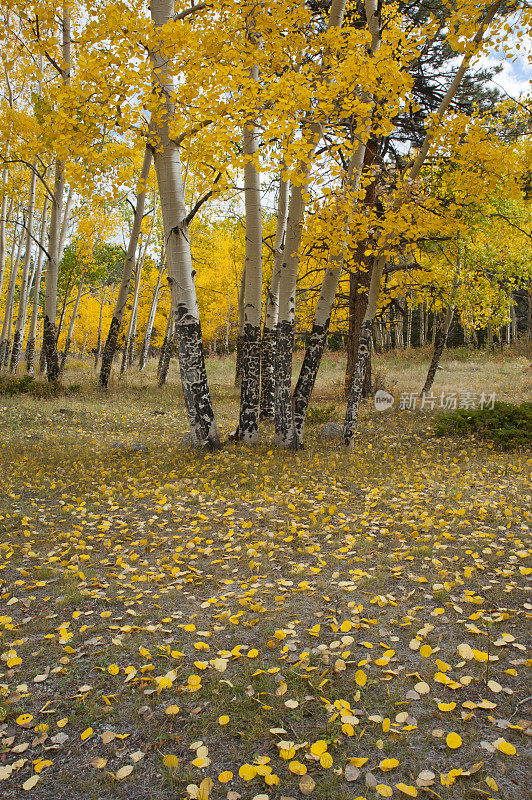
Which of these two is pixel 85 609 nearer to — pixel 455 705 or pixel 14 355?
pixel 455 705

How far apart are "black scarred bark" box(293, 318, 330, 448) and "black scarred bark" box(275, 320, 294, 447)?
169 millimetres

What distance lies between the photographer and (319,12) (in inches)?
358

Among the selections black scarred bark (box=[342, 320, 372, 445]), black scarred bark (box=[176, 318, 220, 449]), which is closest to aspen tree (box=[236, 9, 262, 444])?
black scarred bark (box=[176, 318, 220, 449])

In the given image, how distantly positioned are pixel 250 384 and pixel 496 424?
4.57 m

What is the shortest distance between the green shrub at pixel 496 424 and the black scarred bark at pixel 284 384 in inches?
127

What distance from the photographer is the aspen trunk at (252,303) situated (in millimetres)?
7637

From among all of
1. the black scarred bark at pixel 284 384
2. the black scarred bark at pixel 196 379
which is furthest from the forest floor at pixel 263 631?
the black scarred bark at pixel 284 384

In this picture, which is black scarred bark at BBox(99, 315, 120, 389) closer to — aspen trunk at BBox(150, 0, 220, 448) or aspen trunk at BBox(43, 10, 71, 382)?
aspen trunk at BBox(43, 10, 71, 382)

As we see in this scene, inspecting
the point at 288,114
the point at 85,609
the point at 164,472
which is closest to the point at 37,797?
the point at 85,609
